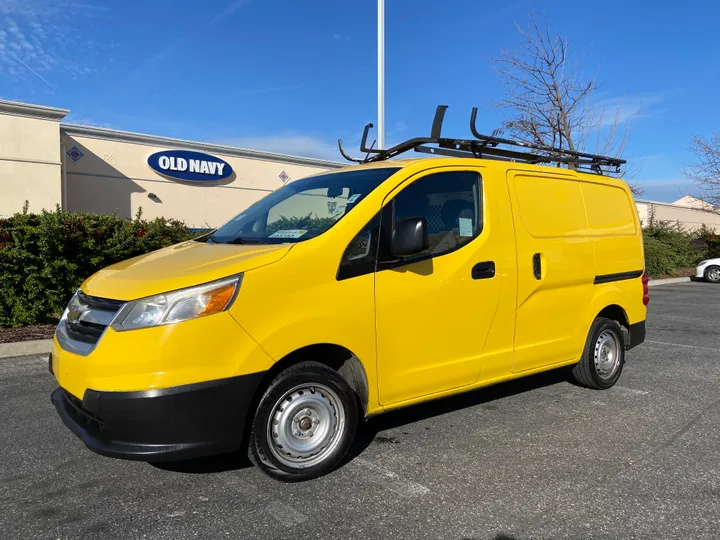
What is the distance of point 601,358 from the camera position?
5.31 metres

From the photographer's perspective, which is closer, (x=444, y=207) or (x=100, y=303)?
(x=100, y=303)

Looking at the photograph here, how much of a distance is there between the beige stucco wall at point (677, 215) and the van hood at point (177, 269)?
33.3 metres

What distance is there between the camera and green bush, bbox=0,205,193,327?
294 inches

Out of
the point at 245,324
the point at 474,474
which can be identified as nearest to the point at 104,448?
the point at 245,324

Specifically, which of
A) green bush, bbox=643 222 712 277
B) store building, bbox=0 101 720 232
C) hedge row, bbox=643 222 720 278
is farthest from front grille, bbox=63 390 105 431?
hedge row, bbox=643 222 720 278

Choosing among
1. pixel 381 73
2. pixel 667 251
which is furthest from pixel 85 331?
pixel 667 251

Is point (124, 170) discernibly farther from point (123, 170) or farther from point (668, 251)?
point (668, 251)

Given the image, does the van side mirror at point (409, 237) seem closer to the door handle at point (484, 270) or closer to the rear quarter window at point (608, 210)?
the door handle at point (484, 270)

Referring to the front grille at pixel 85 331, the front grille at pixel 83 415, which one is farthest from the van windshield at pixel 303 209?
the front grille at pixel 83 415

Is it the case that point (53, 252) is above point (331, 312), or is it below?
above

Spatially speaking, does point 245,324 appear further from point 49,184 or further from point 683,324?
point 49,184

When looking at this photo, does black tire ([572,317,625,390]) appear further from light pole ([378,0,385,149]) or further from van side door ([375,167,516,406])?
light pole ([378,0,385,149])

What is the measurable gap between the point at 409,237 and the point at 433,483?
1490 millimetres

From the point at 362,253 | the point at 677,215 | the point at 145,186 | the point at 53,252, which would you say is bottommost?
the point at 362,253
